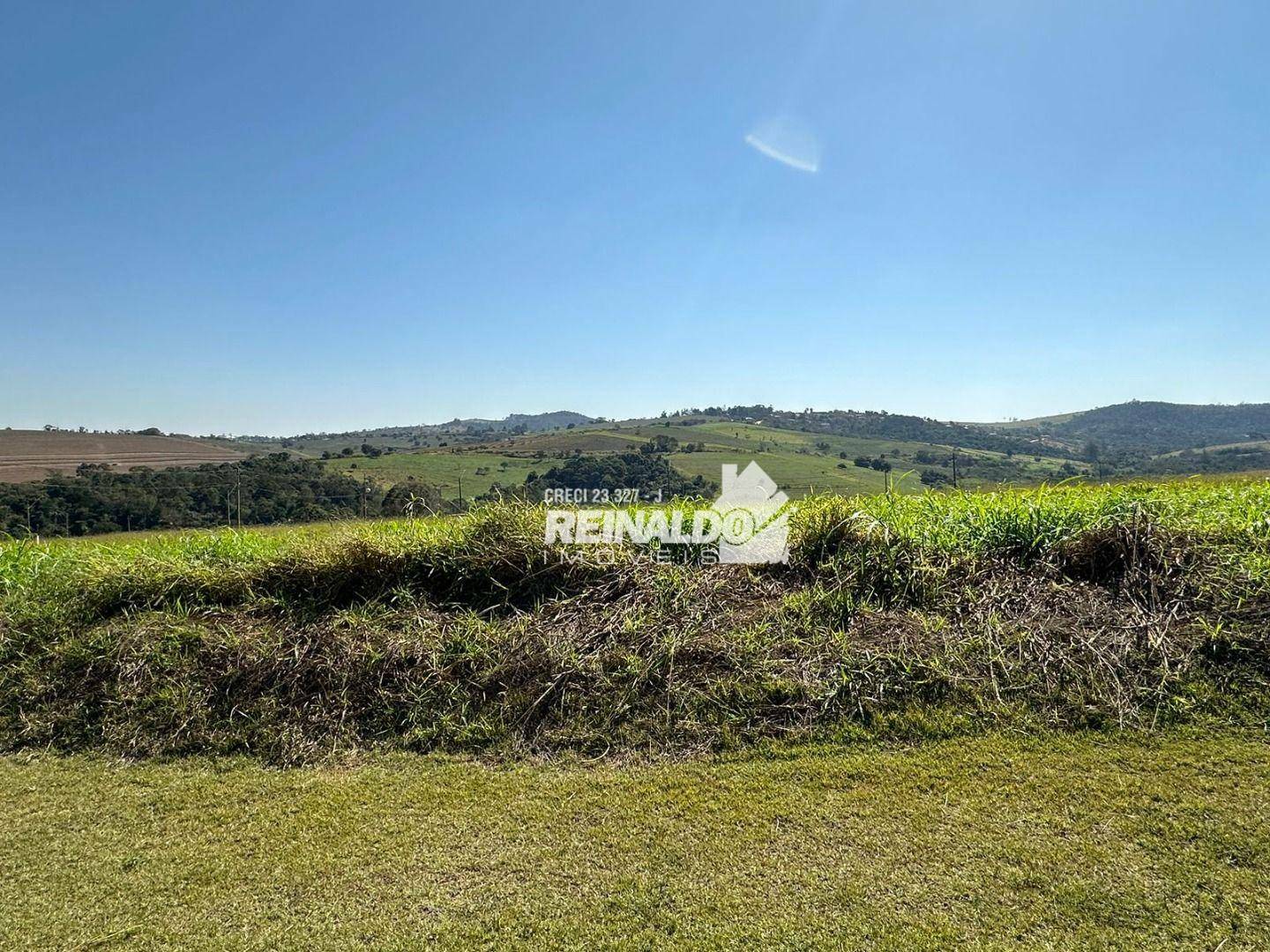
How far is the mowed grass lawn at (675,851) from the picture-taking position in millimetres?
1892

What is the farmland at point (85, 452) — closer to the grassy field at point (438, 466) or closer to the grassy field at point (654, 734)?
the grassy field at point (438, 466)

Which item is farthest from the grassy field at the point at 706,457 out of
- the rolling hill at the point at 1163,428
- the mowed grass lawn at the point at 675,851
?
the rolling hill at the point at 1163,428

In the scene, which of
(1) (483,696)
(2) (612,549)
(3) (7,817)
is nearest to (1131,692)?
(2) (612,549)

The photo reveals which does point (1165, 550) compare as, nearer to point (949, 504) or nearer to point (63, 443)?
point (949, 504)

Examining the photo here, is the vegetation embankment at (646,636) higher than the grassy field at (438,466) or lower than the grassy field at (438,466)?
lower

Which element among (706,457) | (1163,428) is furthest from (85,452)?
(1163,428)

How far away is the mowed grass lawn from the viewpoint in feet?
6.21

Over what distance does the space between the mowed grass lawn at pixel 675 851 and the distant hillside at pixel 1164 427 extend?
67353 millimetres

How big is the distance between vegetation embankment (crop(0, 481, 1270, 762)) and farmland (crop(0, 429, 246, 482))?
77.2 ft

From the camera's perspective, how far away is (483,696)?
10.8ft

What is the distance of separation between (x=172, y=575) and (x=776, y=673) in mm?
4234

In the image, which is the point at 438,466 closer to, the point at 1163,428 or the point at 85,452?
the point at 85,452

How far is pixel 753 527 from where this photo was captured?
4328 mm

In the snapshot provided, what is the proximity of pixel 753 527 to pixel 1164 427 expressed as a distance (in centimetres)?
8765
